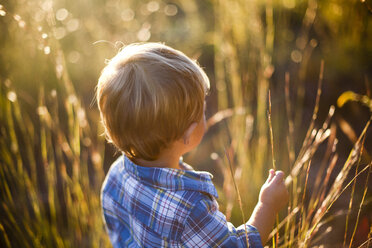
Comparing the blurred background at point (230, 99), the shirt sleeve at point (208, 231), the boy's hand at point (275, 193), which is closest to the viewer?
the shirt sleeve at point (208, 231)

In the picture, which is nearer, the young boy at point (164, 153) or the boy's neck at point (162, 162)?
the young boy at point (164, 153)

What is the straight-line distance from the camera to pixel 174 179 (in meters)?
1.00

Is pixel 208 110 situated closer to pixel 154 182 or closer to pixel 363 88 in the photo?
pixel 363 88

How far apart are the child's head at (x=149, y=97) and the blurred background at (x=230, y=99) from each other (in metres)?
0.35

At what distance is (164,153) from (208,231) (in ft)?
0.88

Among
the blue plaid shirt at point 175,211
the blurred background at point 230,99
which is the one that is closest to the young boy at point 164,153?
the blue plaid shirt at point 175,211

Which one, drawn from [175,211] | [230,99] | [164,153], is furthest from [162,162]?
[230,99]

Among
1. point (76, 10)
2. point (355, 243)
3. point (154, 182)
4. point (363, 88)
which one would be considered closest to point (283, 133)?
point (363, 88)

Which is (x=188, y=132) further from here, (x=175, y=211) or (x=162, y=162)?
(x=175, y=211)

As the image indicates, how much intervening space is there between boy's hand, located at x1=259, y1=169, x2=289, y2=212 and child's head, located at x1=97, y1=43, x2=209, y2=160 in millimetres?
300

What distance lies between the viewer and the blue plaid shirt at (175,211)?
3.14ft

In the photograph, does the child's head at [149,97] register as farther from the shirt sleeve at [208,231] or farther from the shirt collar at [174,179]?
the shirt sleeve at [208,231]

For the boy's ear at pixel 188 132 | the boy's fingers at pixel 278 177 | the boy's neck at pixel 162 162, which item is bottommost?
the boy's fingers at pixel 278 177

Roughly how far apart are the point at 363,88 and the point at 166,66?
1462 mm
